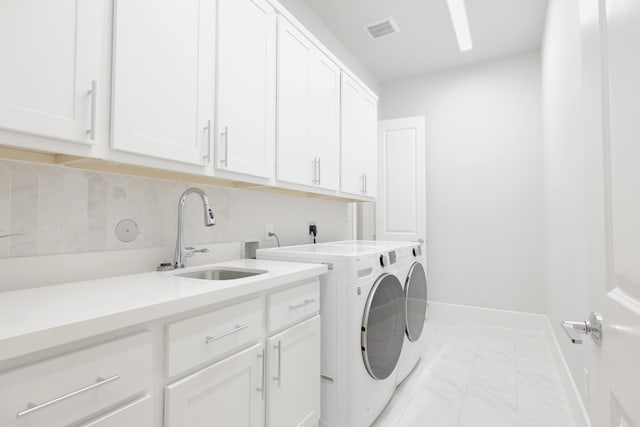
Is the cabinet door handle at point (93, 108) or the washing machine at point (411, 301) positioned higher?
the cabinet door handle at point (93, 108)

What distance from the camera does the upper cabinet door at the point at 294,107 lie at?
1.85m

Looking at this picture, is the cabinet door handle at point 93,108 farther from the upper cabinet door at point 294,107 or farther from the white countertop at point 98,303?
the upper cabinet door at point 294,107

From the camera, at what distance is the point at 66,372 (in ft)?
2.33

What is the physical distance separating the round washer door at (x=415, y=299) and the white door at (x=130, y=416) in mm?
1647

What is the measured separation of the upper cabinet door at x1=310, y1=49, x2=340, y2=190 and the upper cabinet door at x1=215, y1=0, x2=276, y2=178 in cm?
44

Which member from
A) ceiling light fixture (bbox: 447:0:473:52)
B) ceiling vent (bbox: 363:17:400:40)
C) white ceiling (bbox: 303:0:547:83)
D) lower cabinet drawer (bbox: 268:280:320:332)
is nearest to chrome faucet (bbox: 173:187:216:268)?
lower cabinet drawer (bbox: 268:280:320:332)

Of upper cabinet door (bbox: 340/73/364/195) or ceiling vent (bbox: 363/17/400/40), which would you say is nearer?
upper cabinet door (bbox: 340/73/364/195)

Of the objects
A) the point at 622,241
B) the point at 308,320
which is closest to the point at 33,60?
the point at 308,320

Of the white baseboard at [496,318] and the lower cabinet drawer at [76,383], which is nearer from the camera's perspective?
the lower cabinet drawer at [76,383]

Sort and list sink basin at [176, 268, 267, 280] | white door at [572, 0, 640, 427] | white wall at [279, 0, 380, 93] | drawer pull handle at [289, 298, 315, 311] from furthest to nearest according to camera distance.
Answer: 1. white wall at [279, 0, 380, 93]
2. sink basin at [176, 268, 267, 280]
3. drawer pull handle at [289, 298, 315, 311]
4. white door at [572, 0, 640, 427]

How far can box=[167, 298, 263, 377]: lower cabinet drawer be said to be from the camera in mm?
940

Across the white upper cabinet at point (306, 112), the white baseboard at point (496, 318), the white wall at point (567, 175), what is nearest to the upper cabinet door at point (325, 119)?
the white upper cabinet at point (306, 112)

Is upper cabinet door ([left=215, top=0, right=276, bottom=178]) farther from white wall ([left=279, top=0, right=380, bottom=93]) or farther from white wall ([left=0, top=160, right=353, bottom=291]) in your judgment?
white wall ([left=279, top=0, right=380, bottom=93])

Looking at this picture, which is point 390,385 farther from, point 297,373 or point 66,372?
point 66,372
